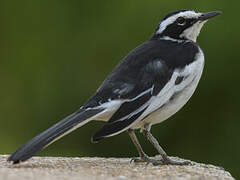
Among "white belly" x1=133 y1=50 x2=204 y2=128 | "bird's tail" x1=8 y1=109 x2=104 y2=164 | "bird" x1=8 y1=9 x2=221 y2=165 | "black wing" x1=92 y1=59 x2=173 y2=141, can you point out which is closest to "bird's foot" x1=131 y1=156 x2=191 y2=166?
"bird" x1=8 y1=9 x2=221 y2=165

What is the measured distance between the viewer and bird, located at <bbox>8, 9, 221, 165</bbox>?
8.05 m

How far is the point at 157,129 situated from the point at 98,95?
4.44 meters

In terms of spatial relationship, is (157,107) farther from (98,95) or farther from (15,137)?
(15,137)

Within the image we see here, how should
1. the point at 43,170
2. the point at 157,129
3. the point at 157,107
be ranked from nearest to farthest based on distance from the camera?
1. the point at 43,170
2. the point at 157,107
3. the point at 157,129

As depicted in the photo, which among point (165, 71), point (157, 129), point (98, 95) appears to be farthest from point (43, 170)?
point (157, 129)

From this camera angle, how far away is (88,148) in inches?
521

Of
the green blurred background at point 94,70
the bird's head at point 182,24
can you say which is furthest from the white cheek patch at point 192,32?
the green blurred background at point 94,70

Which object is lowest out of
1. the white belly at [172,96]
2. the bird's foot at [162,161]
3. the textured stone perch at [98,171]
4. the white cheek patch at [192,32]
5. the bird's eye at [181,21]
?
the bird's foot at [162,161]

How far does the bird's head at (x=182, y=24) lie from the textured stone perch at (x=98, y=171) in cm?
187

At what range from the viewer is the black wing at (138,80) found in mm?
8195

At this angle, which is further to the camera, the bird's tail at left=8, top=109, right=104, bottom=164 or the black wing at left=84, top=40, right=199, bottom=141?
the black wing at left=84, top=40, right=199, bottom=141

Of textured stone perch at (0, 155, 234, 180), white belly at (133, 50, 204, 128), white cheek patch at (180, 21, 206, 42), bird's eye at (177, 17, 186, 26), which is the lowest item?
textured stone perch at (0, 155, 234, 180)

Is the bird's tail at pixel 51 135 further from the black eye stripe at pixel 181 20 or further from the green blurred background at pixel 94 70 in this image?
the green blurred background at pixel 94 70

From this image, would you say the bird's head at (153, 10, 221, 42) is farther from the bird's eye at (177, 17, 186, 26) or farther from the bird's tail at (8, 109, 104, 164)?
the bird's tail at (8, 109, 104, 164)
